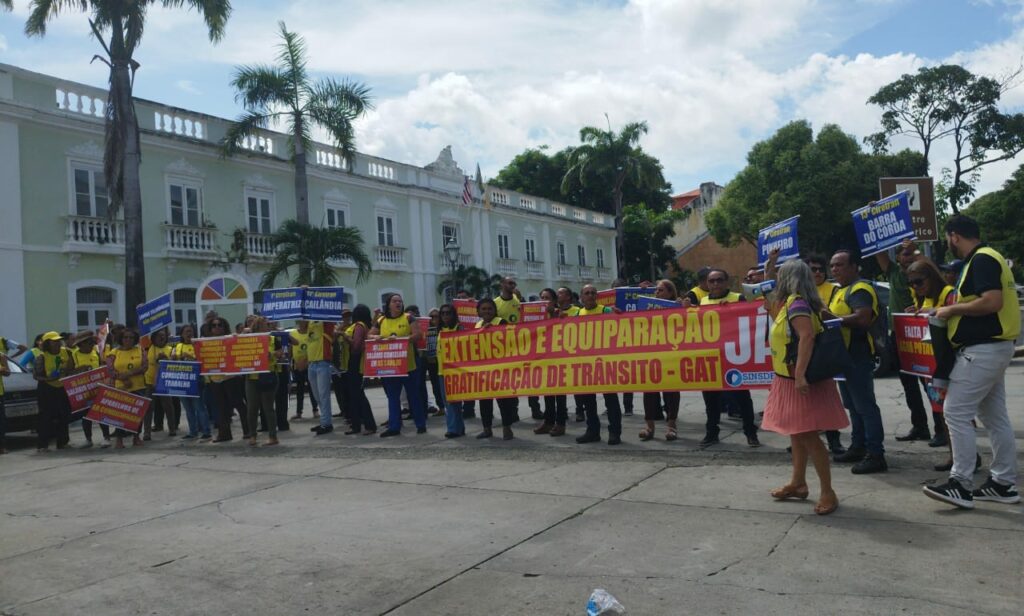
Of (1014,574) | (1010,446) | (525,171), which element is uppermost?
(525,171)

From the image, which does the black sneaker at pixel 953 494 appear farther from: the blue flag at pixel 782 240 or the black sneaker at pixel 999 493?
the blue flag at pixel 782 240

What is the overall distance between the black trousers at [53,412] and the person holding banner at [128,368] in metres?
0.74

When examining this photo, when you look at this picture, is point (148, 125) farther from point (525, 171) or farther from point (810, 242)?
point (525, 171)

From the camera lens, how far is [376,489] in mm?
6984

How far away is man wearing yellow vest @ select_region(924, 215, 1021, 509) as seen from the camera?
16.8ft

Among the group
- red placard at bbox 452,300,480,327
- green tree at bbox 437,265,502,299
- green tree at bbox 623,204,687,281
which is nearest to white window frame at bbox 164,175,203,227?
green tree at bbox 437,265,502,299

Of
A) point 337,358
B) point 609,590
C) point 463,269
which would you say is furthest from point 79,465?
point 463,269

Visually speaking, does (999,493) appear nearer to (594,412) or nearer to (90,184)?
(594,412)

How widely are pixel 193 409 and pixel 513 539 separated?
7746mm

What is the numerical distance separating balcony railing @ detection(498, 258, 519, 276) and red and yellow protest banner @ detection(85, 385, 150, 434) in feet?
90.9

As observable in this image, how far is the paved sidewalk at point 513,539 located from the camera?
13.5ft

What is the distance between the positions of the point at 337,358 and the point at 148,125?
1481 cm

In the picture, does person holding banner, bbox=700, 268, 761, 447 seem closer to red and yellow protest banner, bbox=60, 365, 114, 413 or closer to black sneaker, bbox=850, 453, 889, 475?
black sneaker, bbox=850, 453, 889, 475

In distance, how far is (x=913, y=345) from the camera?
269 inches
